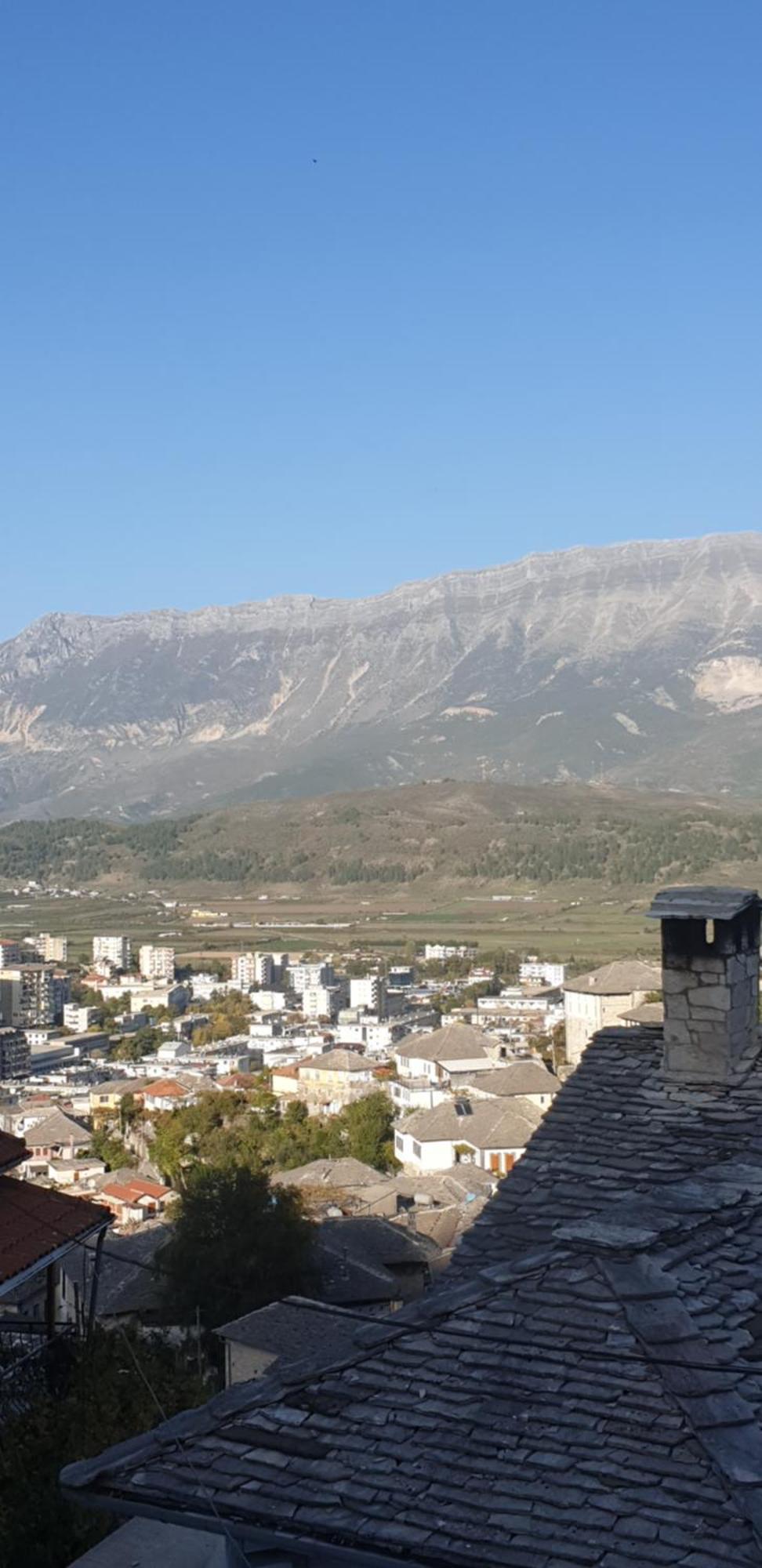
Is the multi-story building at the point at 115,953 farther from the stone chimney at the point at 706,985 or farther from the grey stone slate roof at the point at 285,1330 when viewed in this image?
the stone chimney at the point at 706,985

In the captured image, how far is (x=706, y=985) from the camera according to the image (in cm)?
684

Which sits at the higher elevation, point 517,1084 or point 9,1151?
point 9,1151

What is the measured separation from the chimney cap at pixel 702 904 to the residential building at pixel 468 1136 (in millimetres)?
31404

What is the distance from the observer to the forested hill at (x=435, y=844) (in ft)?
475

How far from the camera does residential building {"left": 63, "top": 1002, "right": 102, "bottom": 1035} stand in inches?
3858

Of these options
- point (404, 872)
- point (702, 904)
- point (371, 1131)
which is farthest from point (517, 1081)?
point (404, 872)

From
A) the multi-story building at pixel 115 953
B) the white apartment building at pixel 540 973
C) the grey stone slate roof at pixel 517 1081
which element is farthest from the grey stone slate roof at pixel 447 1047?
the multi-story building at pixel 115 953

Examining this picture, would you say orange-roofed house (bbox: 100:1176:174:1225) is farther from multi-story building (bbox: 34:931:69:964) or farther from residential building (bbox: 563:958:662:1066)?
multi-story building (bbox: 34:931:69:964)

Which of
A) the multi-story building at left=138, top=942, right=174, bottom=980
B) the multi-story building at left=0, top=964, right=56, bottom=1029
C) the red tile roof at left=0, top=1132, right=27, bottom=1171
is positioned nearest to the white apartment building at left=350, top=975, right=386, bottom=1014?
the multi-story building at left=138, top=942, right=174, bottom=980

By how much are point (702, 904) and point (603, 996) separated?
48.6 m

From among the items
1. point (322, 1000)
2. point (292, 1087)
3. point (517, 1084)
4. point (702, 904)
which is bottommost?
point (322, 1000)

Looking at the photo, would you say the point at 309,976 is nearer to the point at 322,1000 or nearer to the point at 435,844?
the point at 322,1000

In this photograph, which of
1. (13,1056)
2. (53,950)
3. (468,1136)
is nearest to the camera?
(468,1136)

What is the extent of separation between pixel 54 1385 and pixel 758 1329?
5612 mm
